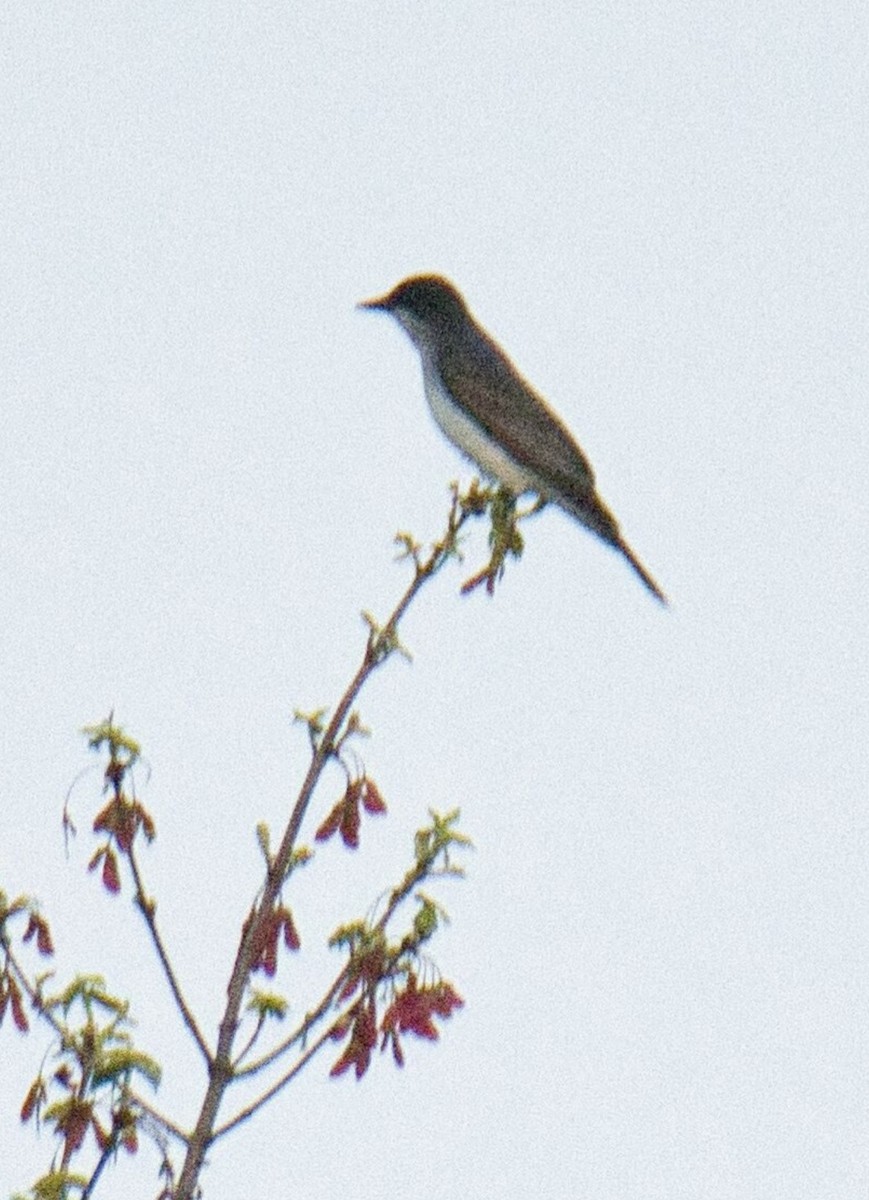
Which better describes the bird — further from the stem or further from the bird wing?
the stem

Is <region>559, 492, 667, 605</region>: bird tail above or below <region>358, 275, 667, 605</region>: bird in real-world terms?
below

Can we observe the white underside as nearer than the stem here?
No

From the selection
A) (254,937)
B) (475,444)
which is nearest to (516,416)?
(475,444)

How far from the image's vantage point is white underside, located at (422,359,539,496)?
12.8 metres

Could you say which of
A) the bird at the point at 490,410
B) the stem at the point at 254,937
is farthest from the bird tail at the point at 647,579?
the stem at the point at 254,937

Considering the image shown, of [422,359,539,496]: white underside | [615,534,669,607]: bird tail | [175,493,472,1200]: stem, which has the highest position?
[422,359,539,496]: white underside

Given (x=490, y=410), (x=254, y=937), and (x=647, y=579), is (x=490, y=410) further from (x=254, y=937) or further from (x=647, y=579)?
(x=254, y=937)

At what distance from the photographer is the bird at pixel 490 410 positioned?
12.6 metres

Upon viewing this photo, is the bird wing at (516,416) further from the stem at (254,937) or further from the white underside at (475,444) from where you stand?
the stem at (254,937)

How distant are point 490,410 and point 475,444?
356 mm

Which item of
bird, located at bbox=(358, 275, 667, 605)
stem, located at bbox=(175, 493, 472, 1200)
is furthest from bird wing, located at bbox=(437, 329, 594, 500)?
stem, located at bbox=(175, 493, 472, 1200)

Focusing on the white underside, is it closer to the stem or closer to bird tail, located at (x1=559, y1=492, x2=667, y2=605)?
bird tail, located at (x1=559, y1=492, x2=667, y2=605)

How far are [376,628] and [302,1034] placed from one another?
103 centimetres

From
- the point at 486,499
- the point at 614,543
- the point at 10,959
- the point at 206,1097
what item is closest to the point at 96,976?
the point at 10,959
